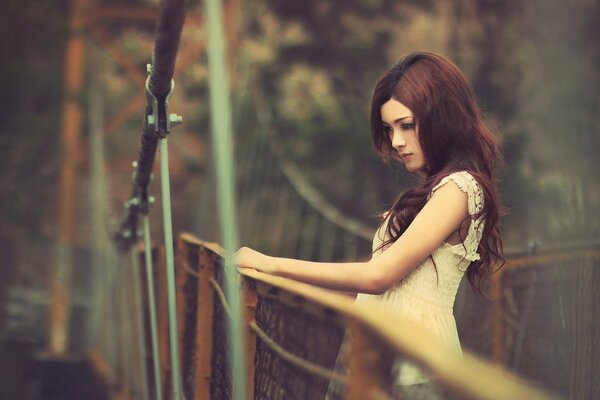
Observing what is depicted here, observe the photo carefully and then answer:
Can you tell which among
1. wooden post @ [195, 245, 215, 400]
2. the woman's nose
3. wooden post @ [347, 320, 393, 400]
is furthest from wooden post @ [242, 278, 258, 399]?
wooden post @ [347, 320, 393, 400]

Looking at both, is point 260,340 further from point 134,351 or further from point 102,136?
point 102,136

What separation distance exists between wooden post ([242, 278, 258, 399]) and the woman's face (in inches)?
13.7

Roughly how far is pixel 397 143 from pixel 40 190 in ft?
28.6

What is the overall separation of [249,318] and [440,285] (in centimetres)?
32

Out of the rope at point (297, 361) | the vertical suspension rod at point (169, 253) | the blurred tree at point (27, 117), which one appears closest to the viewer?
the rope at point (297, 361)

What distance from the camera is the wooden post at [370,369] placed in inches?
38.8

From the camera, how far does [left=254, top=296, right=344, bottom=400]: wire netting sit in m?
1.21

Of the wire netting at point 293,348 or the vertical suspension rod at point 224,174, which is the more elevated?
the vertical suspension rod at point 224,174

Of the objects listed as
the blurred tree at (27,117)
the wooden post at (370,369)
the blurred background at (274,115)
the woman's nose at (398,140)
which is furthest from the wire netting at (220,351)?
the blurred tree at (27,117)

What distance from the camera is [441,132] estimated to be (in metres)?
1.82

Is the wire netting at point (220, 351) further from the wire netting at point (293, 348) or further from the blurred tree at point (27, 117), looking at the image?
the blurred tree at point (27, 117)

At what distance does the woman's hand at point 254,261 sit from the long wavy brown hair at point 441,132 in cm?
24

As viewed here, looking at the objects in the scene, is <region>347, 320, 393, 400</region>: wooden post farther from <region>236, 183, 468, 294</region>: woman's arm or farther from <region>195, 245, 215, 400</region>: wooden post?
<region>195, 245, 215, 400</region>: wooden post

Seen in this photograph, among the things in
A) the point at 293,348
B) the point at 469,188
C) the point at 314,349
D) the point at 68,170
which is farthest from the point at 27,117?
the point at 314,349
